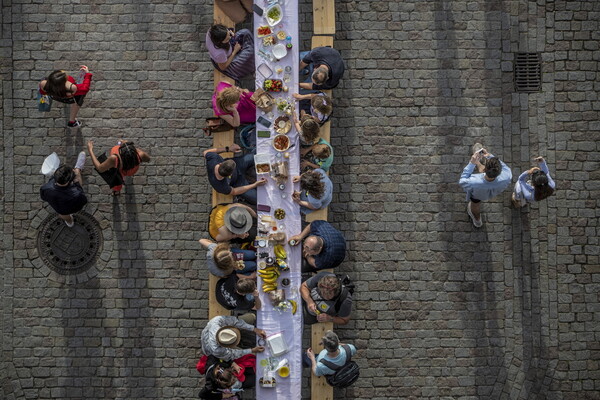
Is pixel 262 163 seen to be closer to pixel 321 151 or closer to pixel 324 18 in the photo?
pixel 321 151

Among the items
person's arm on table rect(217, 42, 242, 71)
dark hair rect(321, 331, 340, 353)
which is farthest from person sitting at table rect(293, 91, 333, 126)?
dark hair rect(321, 331, 340, 353)

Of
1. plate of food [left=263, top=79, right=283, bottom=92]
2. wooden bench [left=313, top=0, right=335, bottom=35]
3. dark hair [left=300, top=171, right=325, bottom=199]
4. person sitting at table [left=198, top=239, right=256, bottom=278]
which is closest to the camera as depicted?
person sitting at table [left=198, top=239, right=256, bottom=278]

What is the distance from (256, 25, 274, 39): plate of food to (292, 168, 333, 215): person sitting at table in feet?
7.73

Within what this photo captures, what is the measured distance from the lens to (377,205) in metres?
11.6

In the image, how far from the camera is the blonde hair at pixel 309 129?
10.2m

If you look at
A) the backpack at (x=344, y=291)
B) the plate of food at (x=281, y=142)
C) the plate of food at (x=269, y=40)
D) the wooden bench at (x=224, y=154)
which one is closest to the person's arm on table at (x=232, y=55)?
the wooden bench at (x=224, y=154)

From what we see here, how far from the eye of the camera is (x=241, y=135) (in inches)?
435

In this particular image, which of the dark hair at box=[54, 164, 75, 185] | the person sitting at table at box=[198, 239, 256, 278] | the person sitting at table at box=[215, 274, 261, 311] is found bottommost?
the person sitting at table at box=[215, 274, 261, 311]

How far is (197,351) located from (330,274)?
2.95 meters

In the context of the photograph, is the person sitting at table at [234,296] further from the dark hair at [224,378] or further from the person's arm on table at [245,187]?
the person's arm on table at [245,187]

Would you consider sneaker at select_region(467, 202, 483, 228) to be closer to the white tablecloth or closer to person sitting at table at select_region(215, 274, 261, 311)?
the white tablecloth

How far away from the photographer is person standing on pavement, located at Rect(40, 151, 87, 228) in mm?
10365

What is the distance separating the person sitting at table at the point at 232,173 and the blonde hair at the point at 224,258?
96 cm

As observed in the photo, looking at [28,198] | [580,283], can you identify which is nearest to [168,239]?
[28,198]
